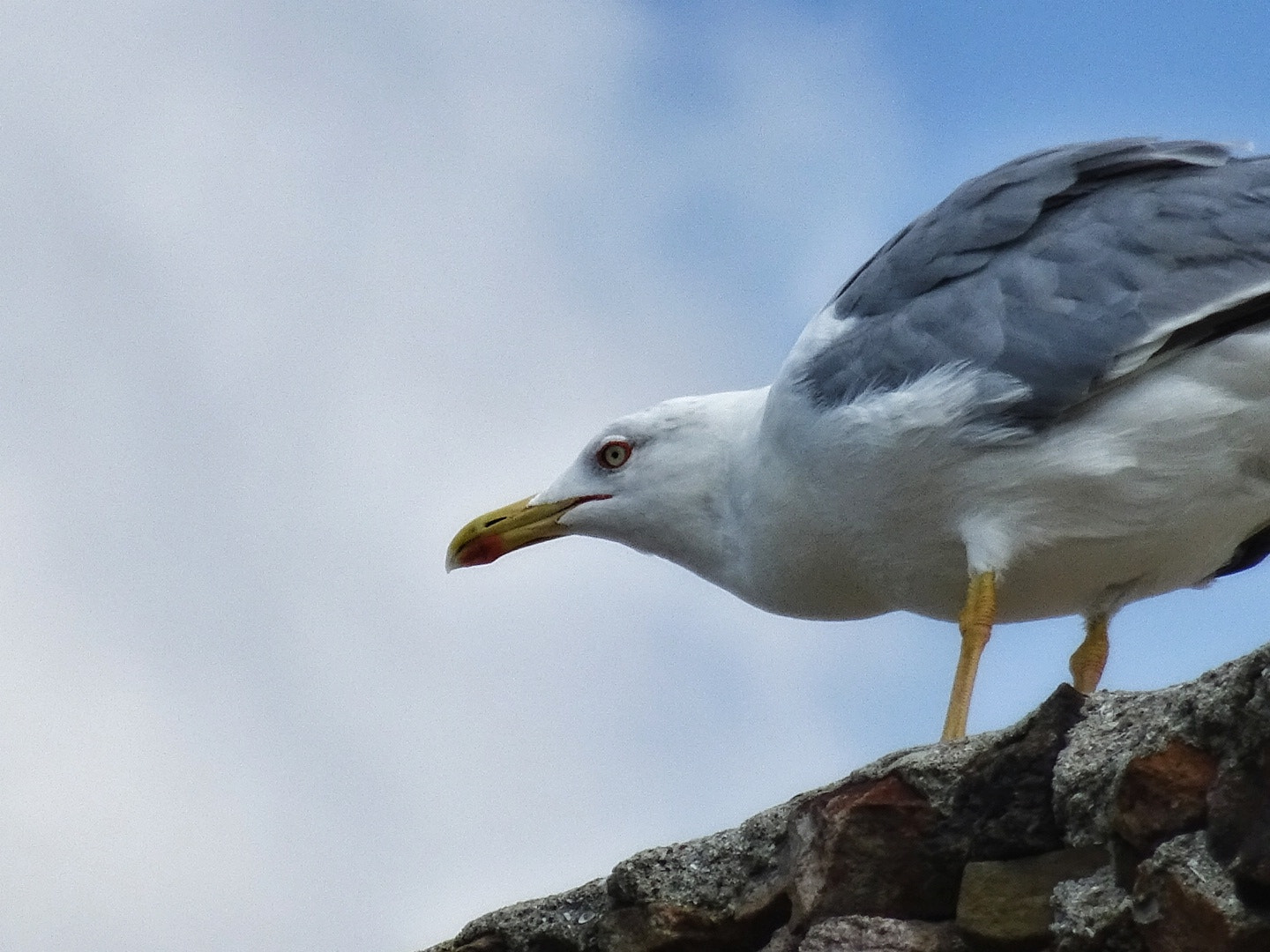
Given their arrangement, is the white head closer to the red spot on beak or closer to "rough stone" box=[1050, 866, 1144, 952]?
the red spot on beak

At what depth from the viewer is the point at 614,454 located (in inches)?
257

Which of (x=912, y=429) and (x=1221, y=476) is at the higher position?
(x=912, y=429)

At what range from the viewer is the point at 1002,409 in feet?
16.4

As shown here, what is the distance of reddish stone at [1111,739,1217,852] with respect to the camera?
2.68m

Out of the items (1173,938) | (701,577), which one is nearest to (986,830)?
(1173,938)

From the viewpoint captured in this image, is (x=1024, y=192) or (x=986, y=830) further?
(x=1024, y=192)

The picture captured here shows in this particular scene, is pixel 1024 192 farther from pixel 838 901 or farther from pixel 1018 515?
pixel 838 901

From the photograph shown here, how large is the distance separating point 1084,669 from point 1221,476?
0.93m

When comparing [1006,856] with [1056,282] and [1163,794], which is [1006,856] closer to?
[1163,794]

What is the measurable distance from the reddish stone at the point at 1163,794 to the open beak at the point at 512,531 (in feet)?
13.0

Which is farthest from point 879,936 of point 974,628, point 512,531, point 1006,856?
point 512,531

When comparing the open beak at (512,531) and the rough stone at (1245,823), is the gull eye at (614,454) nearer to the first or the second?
the open beak at (512,531)

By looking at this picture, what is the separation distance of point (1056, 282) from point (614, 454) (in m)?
1.93

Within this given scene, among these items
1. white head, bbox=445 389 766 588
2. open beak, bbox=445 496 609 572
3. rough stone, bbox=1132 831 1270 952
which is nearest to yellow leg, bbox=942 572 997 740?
white head, bbox=445 389 766 588
